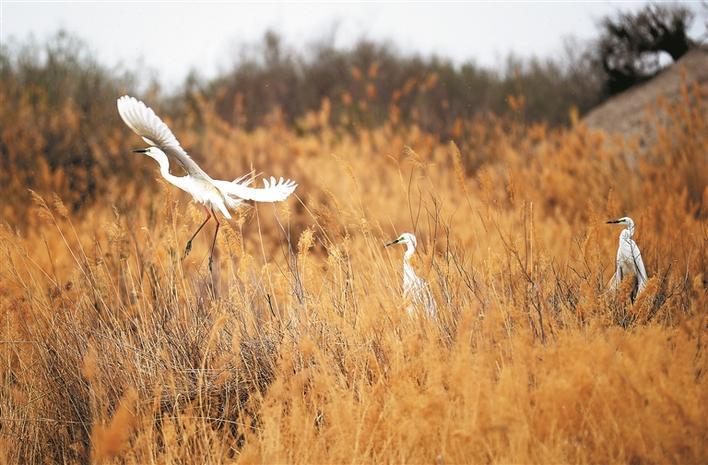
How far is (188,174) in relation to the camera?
262 cm

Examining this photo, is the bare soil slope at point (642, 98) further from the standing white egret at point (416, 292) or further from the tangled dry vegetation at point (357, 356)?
the standing white egret at point (416, 292)

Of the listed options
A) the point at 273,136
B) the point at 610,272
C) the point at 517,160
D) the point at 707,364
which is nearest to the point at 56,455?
the point at 707,364

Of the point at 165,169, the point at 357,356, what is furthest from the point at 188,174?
the point at 357,356

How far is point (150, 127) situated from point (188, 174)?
26 centimetres

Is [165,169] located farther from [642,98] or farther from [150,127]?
[642,98]

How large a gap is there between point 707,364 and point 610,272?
1.12 metres

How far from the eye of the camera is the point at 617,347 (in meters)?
2.23

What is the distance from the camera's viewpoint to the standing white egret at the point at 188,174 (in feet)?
7.88

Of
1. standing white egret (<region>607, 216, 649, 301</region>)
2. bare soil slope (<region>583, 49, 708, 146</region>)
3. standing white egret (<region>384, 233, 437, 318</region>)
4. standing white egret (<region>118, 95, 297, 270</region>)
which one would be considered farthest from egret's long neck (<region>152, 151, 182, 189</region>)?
bare soil slope (<region>583, 49, 708, 146</region>)

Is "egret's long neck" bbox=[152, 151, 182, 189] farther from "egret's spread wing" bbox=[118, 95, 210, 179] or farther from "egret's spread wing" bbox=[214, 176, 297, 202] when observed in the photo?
"egret's spread wing" bbox=[214, 176, 297, 202]

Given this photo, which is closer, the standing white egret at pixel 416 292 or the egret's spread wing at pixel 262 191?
the egret's spread wing at pixel 262 191

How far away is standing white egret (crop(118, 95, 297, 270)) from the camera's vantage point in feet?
7.88

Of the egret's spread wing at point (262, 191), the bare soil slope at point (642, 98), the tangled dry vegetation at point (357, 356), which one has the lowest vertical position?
the tangled dry vegetation at point (357, 356)

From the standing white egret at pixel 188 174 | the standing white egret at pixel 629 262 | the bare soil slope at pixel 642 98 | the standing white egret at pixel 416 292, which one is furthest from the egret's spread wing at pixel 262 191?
the bare soil slope at pixel 642 98
